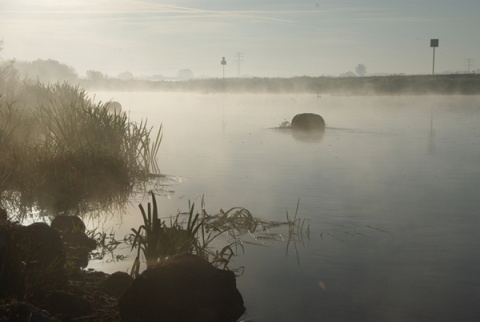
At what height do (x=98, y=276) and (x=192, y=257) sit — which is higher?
(x=192, y=257)

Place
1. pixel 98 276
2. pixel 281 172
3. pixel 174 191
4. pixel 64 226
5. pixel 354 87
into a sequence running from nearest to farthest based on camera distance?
pixel 98 276
pixel 64 226
pixel 174 191
pixel 281 172
pixel 354 87

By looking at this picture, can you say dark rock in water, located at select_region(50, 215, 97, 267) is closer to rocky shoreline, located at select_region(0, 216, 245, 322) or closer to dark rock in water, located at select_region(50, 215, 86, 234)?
dark rock in water, located at select_region(50, 215, 86, 234)

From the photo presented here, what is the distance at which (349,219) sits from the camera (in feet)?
53.4

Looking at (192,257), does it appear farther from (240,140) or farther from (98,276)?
(240,140)

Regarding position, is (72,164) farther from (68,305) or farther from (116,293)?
(68,305)

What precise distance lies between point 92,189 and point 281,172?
28.6 ft

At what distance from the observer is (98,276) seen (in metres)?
10.8

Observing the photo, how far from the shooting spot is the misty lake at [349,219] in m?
10.3

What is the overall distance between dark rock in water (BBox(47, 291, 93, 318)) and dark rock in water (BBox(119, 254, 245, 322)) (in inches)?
19.9

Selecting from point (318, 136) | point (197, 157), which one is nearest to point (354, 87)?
point (318, 136)

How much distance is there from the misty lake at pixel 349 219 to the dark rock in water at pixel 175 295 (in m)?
1.04

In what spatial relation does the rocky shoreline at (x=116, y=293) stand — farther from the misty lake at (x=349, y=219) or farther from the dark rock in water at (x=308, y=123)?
the dark rock in water at (x=308, y=123)

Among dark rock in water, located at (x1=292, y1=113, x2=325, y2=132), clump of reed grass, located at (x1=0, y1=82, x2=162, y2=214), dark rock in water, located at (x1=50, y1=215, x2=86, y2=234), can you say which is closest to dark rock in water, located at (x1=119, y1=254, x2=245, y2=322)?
dark rock in water, located at (x1=50, y1=215, x2=86, y2=234)

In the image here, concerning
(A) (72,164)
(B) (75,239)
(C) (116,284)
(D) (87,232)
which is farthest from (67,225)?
(A) (72,164)
